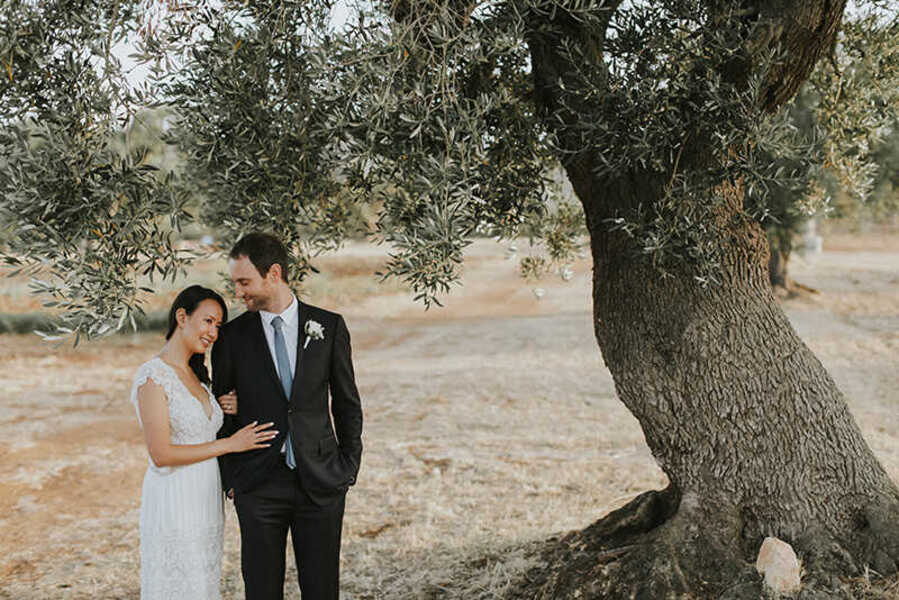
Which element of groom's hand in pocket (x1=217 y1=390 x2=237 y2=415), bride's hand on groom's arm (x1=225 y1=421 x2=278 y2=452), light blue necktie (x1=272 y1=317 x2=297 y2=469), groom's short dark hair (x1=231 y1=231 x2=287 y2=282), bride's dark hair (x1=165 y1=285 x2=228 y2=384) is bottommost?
bride's hand on groom's arm (x1=225 y1=421 x2=278 y2=452)

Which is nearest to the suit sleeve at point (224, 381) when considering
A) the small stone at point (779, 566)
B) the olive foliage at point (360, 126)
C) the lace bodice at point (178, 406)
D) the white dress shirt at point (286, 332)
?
the lace bodice at point (178, 406)

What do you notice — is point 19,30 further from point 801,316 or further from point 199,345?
point 801,316

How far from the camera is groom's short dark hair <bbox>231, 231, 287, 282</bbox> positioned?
4.33 m

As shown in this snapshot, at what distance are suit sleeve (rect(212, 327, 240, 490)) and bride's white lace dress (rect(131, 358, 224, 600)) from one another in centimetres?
5

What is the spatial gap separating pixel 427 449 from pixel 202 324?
8.37 metres

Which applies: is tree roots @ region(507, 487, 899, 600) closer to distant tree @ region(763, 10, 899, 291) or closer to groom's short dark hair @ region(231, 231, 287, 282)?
distant tree @ region(763, 10, 899, 291)

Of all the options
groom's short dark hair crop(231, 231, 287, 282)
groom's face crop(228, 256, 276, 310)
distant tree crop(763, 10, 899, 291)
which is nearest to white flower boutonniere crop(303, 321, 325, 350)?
groom's face crop(228, 256, 276, 310)

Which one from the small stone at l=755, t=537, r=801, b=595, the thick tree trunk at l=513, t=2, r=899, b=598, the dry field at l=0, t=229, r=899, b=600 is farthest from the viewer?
the dry field at l=0, t=229, r=899, b=600

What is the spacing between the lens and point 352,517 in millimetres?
9609

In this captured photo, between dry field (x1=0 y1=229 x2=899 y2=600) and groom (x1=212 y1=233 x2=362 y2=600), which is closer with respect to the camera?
groom (x1=212 y1=233 x2=362 y2=600)

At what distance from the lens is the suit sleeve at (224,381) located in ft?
15.1

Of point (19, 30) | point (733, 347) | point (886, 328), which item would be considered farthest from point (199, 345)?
point (886, 328)

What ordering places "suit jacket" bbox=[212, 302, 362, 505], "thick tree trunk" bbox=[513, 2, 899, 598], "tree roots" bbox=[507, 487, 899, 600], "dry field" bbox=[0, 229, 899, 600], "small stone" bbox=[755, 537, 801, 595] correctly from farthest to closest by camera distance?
"dry field" bbox=[0, 229, 899, 600]
"thick tree trunk" bbox=[513, 2, 899, 598]
"tree roots" bbox=[507, 487, 899, 600]
"small stone" bbox=[755, 537, 801, 595]
"suit jacket" bbox=[212, 302, 362, 505]

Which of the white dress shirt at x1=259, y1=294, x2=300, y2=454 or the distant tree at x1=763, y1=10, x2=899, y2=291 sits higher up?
the distant tree at x1=763, y1=10, x2=899, y2=291
